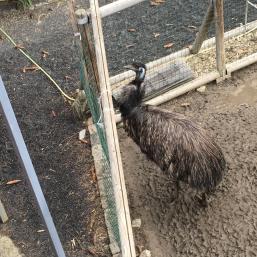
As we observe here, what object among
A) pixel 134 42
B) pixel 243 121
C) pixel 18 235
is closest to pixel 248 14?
pixel 134 42

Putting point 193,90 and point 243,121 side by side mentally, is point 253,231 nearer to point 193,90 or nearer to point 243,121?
point 243,121

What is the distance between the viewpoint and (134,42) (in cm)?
786

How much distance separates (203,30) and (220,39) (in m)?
0.36

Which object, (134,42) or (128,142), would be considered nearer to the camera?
(128,142)

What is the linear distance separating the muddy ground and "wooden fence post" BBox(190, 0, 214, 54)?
170cm

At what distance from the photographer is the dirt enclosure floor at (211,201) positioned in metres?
4.96

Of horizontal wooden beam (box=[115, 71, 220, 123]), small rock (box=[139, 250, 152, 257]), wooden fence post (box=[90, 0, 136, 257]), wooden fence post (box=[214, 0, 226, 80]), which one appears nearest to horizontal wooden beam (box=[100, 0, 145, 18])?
wooden fence post (box=[90, 0, 136, 257])

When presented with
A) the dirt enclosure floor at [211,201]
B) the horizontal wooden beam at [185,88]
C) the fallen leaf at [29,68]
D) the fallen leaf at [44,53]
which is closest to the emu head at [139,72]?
the dirt enclosure floor at [211,201]

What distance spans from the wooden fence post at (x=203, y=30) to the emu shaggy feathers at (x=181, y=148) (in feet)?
6.26

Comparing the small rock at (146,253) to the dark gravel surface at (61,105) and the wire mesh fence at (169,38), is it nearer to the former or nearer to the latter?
the dark gravel surface at (61,105)

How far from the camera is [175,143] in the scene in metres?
4.95

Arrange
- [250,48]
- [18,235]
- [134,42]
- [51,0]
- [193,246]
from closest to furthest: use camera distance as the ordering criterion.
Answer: [193,246]
[18,235]
[250,48]
[134,42]
[51,0]

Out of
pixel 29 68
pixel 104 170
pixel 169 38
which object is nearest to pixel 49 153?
pixel 104 170

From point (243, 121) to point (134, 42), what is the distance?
243 cm
